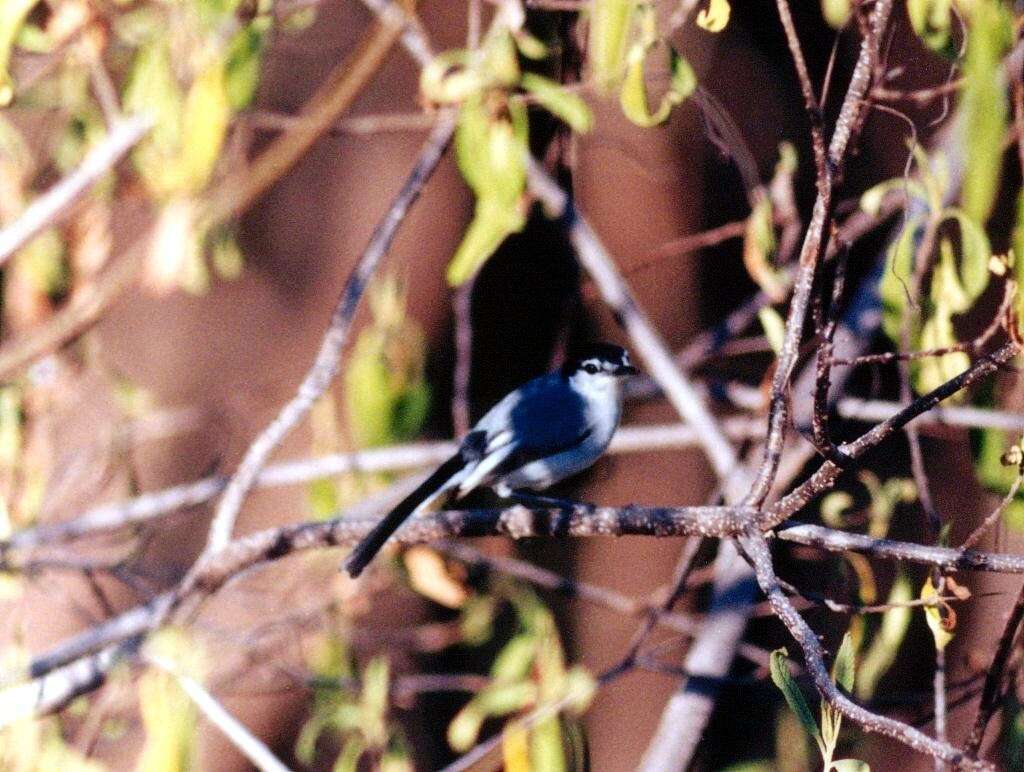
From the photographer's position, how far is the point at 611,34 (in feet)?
4.36

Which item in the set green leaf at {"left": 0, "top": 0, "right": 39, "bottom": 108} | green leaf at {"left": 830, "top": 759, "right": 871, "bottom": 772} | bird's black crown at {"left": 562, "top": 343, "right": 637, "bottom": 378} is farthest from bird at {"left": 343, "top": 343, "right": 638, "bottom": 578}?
green leaf at {"left": 830, "top": 759, "right": 871, "bottom": 772}

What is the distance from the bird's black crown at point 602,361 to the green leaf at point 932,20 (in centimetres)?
98

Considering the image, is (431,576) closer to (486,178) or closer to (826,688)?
(486,178)

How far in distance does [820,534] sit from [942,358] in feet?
1.38

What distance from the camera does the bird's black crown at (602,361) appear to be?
7.61ft

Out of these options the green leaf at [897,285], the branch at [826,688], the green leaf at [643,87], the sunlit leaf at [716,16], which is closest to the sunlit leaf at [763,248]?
the green leaf at [897,285]

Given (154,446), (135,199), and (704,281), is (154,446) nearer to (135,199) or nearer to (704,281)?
(135,199)

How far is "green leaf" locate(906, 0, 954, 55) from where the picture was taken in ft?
4.57

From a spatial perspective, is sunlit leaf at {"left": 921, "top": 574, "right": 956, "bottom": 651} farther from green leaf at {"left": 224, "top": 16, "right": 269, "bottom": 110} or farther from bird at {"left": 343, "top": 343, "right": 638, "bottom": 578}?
green leaf at {"left": 224, "top": 16, "right": 269, "bottom": 110}

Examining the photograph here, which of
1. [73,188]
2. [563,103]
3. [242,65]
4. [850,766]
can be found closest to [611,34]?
[563,103]

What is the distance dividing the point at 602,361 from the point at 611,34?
107 centimetres

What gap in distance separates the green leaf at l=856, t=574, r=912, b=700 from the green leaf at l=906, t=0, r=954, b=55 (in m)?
0.73

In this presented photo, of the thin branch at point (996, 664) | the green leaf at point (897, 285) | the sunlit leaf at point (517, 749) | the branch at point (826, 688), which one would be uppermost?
the green leaf at point (897, 285)

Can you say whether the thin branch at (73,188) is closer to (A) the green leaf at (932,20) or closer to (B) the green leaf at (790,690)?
(A) the green leaf at (932,20)
